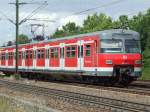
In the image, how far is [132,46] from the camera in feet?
89.6

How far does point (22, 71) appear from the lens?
44.0m

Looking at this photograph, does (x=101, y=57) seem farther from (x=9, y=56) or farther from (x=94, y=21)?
(x=94, y=21)

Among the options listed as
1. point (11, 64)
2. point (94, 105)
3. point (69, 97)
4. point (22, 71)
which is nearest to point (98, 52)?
point (69, 97)

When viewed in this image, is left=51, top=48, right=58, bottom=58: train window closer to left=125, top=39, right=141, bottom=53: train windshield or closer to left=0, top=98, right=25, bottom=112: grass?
left=125, top=39, right=141, bottom=53: train windshield

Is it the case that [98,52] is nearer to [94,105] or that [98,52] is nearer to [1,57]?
[94,105]

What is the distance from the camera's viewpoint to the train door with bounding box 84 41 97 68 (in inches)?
1064

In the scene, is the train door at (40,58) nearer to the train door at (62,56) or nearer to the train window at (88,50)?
the train door at (62,56)

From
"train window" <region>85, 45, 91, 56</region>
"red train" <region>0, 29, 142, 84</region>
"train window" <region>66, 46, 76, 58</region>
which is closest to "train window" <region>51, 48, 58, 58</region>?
"red train" <region>0, 29, 142, 84</region>

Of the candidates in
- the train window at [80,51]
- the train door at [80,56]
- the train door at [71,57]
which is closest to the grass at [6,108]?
the train door at [80,56]

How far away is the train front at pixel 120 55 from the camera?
26438 millimetres

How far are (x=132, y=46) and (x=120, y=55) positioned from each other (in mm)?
1129

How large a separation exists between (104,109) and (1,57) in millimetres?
A: 36260

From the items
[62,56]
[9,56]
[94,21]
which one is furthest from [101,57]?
[94,21]

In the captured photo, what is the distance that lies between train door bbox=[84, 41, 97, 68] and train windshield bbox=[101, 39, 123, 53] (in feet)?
1.79
